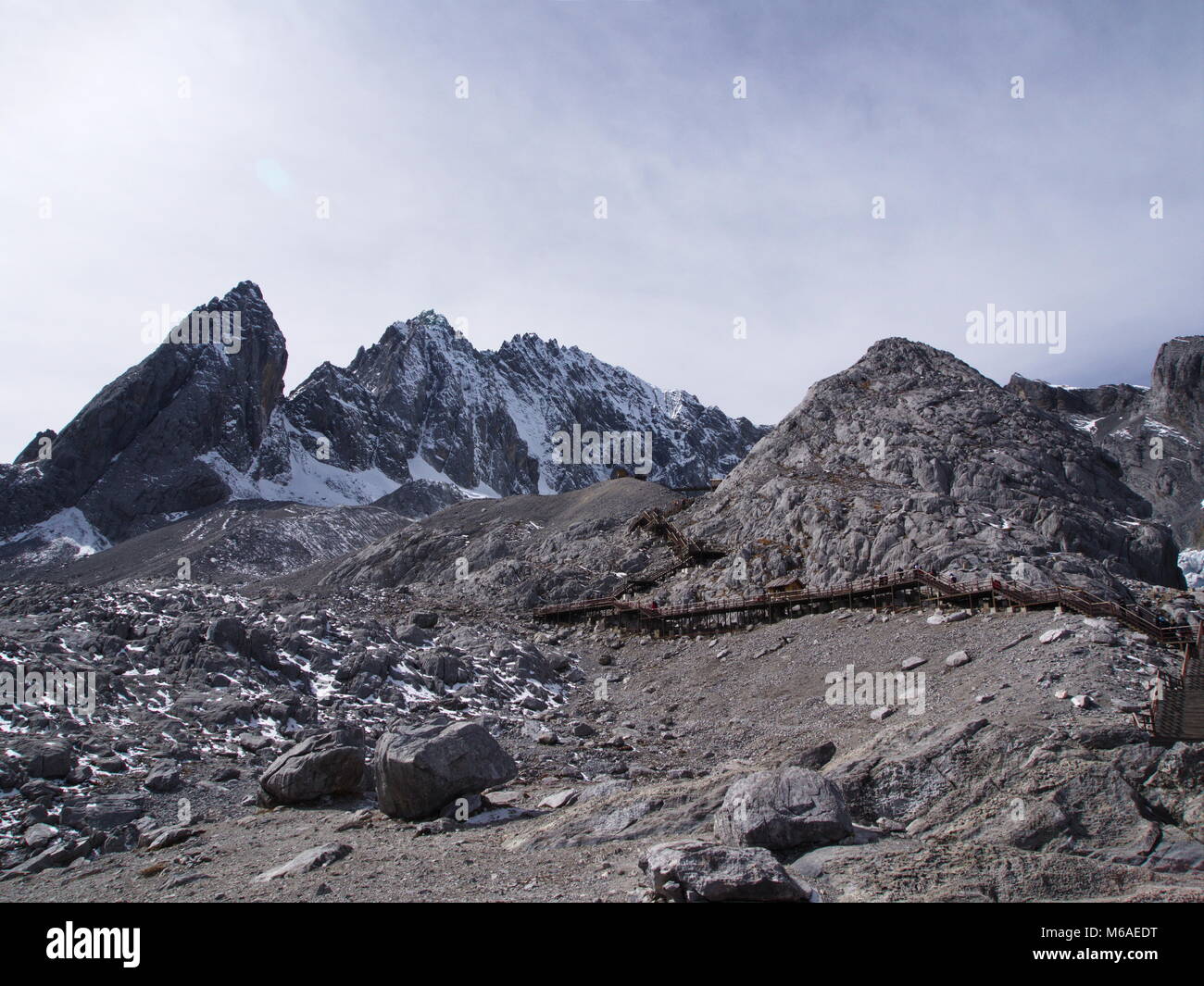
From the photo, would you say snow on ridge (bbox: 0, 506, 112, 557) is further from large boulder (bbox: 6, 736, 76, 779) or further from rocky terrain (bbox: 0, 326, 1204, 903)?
large boulder (bbox: 6, 736, 76, 779)

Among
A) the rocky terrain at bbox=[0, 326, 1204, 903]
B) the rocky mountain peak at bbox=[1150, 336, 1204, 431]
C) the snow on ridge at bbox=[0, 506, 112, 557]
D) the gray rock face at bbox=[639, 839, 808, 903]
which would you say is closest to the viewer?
the gray rock face at bbox=[639, 839, 808, 903]

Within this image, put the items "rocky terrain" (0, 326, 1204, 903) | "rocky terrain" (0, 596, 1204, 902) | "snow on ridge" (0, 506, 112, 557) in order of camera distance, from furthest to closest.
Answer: "snow on ridge" (0, 506, 112, 557) → "rocky terrain" (0, 326, 1204, 903) → "rocky terrain" (0, 596, 1204, 902)

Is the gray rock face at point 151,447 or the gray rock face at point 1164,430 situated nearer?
the gray rock face at point 151,447

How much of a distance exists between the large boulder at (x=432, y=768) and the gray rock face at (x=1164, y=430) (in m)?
151

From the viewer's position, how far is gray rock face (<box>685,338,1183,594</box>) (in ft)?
134

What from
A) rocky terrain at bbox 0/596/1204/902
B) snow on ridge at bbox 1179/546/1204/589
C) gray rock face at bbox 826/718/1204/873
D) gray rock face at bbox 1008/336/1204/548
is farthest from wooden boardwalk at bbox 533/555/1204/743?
gray rock face at bbox 1008/336/1204/548

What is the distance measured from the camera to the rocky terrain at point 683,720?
11.9m

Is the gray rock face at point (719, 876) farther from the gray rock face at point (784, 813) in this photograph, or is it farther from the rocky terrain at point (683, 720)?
the gray rock face at point (784, 813)

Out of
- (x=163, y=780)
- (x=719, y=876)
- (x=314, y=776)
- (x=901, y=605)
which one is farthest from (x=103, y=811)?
(x=901, y=605)

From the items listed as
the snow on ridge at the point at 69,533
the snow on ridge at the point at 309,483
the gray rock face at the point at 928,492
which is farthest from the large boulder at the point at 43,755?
the snow on ridge at the point at 309,483

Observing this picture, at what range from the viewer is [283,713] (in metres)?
24.4

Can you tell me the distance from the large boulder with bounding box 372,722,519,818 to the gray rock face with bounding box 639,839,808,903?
23.7ft
